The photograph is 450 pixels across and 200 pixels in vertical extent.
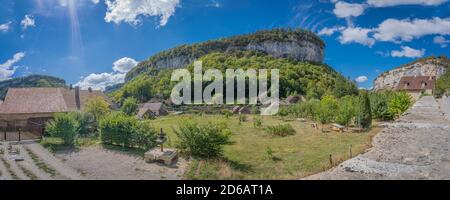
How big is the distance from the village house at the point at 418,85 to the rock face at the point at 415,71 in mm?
16780

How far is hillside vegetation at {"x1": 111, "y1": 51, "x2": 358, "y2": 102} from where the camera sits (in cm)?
7351

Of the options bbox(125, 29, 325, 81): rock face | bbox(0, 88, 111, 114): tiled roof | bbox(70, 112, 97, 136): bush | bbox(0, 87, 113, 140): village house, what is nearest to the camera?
bbox(0, 87, 113, 140): village house

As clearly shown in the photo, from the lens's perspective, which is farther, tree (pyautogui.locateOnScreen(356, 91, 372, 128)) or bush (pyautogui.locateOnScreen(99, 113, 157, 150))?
tree (pyautogui.locateOnScreen(356, 91, 372, 128))

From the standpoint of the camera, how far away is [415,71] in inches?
3708

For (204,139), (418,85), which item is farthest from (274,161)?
(418,85)

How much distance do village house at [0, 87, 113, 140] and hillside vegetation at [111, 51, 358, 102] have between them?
2202 inches

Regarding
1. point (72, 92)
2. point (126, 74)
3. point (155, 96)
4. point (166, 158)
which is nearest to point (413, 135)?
point (166, 158)

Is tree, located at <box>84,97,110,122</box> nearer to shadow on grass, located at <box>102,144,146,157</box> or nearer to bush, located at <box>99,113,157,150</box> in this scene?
bush, located at <box>99,113,157,150</box>

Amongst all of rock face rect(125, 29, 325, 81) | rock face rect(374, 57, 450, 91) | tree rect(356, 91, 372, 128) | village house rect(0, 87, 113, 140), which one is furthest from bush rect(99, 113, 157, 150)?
rock face rect(125, 29, 325, 81)

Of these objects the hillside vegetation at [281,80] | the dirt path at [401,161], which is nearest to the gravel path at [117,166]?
the dirt path at [401,161]

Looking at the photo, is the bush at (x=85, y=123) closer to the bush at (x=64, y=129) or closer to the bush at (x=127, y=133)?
the bush at (x=64, y=129)
